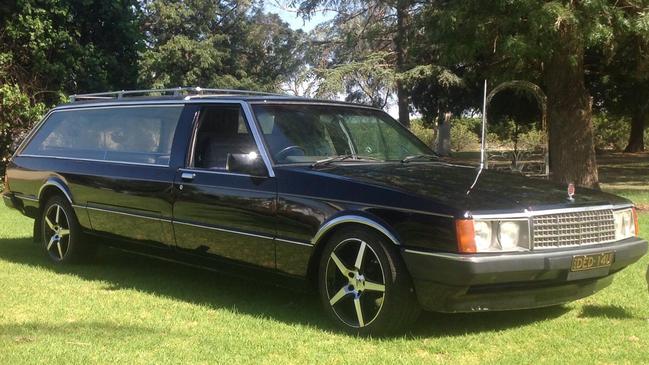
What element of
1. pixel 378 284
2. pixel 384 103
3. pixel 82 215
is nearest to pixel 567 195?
pixel 378 284

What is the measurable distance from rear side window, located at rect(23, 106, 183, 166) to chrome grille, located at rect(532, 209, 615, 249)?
3212mm

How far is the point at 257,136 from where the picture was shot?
548cm

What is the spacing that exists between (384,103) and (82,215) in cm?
2281

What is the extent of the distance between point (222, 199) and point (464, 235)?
2063 millimetres

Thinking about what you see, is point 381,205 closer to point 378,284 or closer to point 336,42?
point 378,284

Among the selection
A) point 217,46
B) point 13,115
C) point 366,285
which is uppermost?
point 217,46

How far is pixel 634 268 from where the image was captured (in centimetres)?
701

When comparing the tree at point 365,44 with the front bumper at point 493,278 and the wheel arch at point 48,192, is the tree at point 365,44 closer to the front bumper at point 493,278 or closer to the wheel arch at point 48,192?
the wheel arch at point 48,192

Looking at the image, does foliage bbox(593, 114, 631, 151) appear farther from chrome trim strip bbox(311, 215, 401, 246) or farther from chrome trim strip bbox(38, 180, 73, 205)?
chrome trim strip bbox(311, 215, 401, 246)

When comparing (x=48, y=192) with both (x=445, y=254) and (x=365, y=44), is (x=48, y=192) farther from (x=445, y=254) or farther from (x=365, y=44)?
(x=365, y=44)

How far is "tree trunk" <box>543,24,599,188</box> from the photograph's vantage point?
14.0m

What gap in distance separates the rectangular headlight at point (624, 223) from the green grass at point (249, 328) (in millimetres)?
633

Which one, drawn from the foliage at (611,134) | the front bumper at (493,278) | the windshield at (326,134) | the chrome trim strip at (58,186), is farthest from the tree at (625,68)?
the chrome trim strip at (58,186)

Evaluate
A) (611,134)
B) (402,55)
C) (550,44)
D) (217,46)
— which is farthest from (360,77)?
(611,134)
